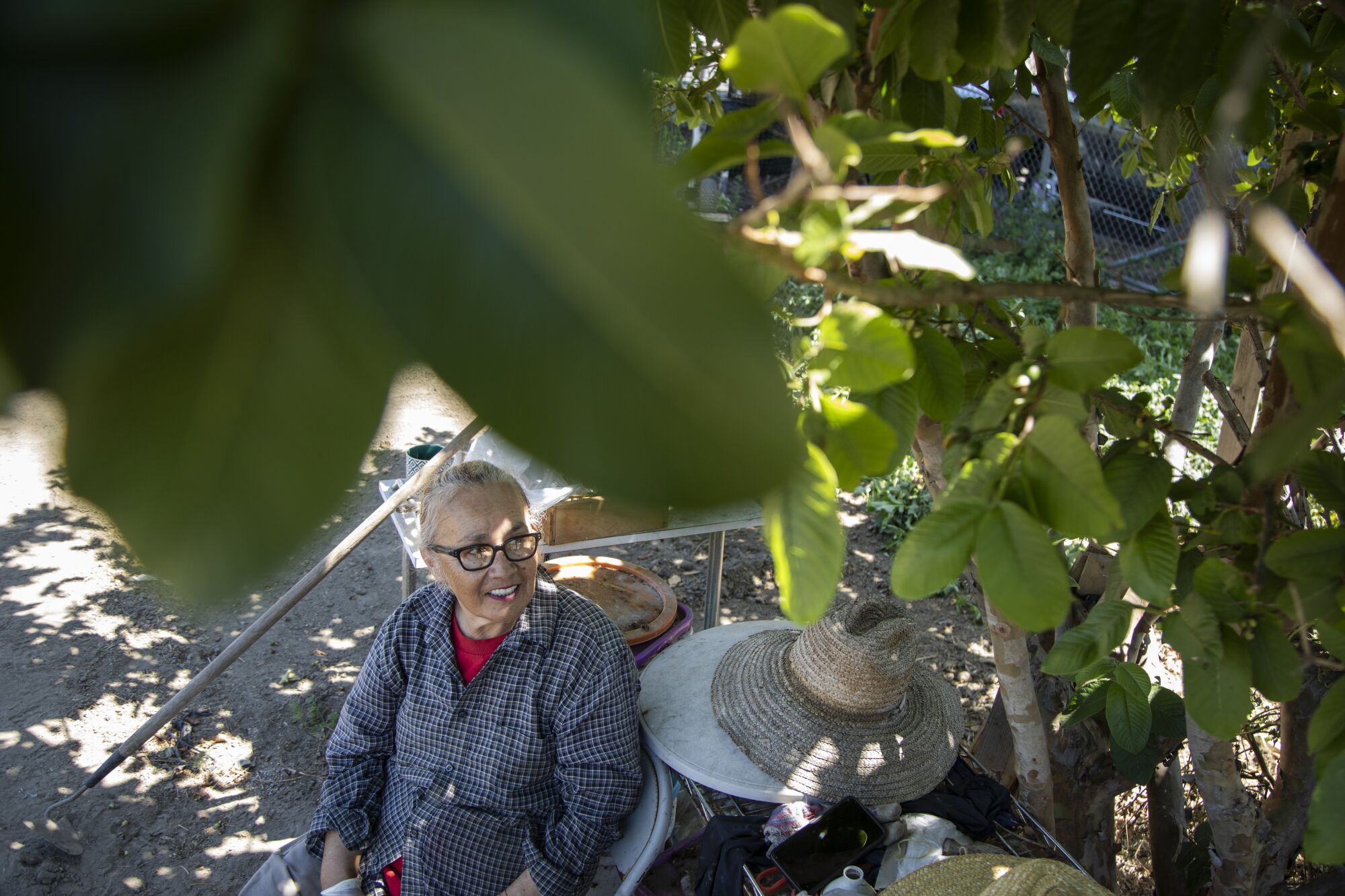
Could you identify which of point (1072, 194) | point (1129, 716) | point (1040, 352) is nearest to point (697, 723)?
point (1129, 716)

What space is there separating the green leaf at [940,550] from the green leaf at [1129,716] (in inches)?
60.4

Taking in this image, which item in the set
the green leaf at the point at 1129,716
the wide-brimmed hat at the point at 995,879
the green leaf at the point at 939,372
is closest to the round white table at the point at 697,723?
the wide-brimmed hat at the point at 995,879

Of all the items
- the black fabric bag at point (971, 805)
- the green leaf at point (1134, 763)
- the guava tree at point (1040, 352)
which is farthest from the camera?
the black fabric bag at point (971, 805)

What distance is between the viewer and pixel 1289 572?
1086 millimetres

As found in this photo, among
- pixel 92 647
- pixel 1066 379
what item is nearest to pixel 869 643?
pixel 1066 379

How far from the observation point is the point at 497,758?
2.73 m

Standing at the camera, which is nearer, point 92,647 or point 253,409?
point 253,409

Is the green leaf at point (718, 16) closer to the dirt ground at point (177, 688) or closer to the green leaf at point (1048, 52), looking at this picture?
the green leaf at point (1048, 52)

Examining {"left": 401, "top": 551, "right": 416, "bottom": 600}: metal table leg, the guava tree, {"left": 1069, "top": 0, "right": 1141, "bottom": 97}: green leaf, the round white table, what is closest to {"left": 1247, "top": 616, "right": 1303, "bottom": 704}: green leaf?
the guava tree

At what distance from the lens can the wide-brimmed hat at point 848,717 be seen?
265 cm

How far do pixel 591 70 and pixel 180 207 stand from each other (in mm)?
98

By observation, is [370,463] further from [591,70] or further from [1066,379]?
[1066,379]

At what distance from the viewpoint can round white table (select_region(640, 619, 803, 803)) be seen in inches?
105

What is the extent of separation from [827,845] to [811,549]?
2117 mm
